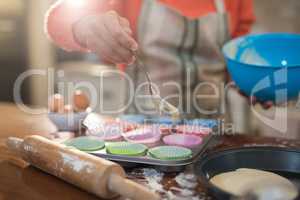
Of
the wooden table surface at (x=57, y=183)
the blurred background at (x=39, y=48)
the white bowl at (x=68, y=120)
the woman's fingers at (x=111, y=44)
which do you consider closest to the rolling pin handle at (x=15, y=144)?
the wooden table surface at (x=57, y=183)

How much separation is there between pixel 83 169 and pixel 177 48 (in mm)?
583

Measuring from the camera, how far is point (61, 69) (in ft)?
6.10

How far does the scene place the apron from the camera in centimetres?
112

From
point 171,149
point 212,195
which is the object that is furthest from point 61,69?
point 212,195

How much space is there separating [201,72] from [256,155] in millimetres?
473

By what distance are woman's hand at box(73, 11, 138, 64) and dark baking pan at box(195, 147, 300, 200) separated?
0.25 metres

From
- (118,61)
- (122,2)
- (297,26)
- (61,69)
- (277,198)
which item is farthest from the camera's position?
(61,69)

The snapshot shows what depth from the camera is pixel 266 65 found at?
36.0 inches

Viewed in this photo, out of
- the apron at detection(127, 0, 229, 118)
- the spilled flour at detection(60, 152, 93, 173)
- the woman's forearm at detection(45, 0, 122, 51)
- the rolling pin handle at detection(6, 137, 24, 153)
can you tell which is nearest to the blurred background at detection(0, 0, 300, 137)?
the apron at detection(127, 0, 229, 118)

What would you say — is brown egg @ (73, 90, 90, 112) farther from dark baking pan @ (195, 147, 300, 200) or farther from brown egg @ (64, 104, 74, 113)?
dark baking pan @ (195, 147, 300, 200)

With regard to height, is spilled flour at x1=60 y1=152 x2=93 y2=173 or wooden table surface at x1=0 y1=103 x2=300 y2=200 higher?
spilled flour at x1=60 y1=152 x2=93 y2=173

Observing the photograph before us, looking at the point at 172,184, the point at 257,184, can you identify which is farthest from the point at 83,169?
the point at 257,184

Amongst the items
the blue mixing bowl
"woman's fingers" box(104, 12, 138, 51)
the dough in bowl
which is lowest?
the dough in bowl

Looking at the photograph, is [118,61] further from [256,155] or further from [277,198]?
[277,198]
